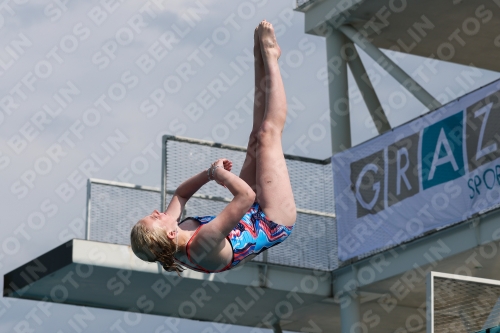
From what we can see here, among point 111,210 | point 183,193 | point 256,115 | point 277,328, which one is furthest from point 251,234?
point 277,328

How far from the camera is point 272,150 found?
27.6 feet

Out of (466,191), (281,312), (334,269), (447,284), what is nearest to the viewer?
(447,284)

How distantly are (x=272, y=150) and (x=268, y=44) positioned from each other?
767 millimetres

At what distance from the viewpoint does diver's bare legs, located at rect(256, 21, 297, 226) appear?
27.4 ft

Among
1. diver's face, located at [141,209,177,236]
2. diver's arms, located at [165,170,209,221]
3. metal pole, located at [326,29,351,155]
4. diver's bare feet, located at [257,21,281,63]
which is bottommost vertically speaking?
diver's face, located at [141,209,177,236]

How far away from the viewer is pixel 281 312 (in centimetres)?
1761

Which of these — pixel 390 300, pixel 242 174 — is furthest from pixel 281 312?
pixel 242 174

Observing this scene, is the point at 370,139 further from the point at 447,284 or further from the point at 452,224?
the point at 447,284

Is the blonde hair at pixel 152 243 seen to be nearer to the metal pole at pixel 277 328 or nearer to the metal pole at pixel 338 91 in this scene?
the metal pole at pixel 338 91

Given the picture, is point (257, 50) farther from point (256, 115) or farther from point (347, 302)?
point (347, 302)

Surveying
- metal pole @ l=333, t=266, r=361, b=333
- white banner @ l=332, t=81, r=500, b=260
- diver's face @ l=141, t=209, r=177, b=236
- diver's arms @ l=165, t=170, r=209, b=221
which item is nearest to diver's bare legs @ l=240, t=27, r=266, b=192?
diver's arms @ l=165, t=170, r=209, b=221

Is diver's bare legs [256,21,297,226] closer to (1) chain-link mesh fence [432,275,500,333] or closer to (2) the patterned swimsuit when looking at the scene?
(2) the patterned swimsuit

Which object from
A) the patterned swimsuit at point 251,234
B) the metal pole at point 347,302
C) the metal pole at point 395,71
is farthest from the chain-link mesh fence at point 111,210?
the patterned swimsuit at point 251,234

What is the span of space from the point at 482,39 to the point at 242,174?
9.86 m
